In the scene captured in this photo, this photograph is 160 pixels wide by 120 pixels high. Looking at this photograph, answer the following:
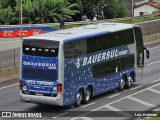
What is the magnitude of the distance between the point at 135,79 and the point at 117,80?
2948mm

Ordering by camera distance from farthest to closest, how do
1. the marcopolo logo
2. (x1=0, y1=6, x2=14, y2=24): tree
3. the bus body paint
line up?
1. (x1=0, y1=6, x2=14, y2=24): tree
2. the marcopolo logo
3. the bus body paint

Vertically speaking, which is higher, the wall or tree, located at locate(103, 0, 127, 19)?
tree, located at locate(103, 0, 127, 19)

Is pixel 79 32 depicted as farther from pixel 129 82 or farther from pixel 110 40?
pixel 129 82

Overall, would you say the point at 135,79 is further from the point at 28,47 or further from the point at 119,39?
the point at 28,47

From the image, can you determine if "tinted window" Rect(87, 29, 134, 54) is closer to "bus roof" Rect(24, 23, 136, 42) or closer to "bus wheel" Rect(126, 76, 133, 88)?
"bus roof" Rect(24, 23, 136, 42)

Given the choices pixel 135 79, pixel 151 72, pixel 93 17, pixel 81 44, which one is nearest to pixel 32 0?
pixel 93 17

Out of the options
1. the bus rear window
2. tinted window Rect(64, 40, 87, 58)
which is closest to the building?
tinted window Rect(64, 40, 87, 58)

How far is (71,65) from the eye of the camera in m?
26.4

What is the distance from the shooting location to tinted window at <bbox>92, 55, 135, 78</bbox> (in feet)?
96.2

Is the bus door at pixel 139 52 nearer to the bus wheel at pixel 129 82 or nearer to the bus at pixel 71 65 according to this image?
the bus wheel at pixel 129 82

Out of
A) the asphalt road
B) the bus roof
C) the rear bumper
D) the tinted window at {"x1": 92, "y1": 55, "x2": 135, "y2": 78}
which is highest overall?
the bus roof

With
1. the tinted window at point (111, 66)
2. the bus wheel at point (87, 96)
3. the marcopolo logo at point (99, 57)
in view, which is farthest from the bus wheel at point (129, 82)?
the bus wheel at point (87, 96)

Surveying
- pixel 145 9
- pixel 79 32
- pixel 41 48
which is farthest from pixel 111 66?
pixel 145 9

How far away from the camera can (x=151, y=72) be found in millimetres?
40625
